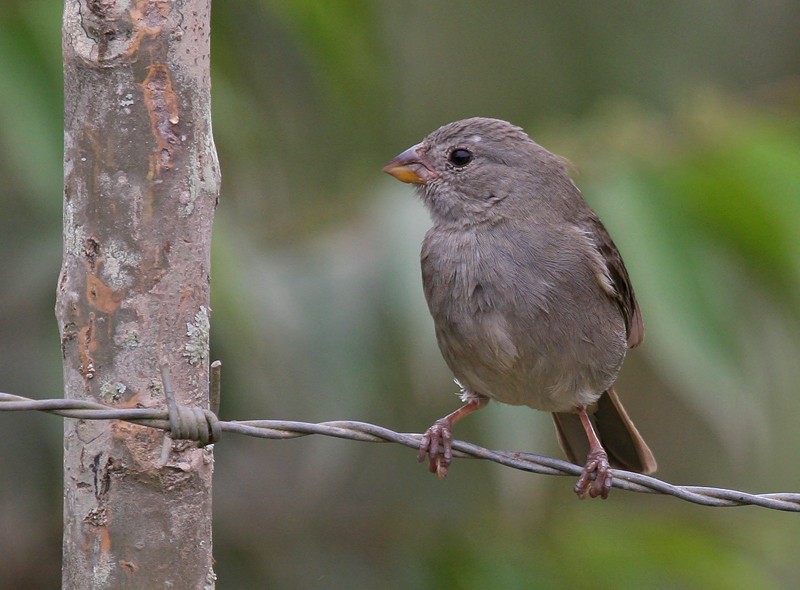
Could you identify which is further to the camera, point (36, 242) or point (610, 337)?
point (36, 242)

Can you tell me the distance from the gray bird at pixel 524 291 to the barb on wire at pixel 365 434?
61 centimetres

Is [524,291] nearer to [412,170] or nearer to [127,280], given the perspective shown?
[412,170]

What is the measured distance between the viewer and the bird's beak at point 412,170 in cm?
470

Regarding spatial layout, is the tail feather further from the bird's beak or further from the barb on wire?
the bird's beak

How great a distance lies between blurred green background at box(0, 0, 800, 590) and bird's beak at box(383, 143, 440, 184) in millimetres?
235

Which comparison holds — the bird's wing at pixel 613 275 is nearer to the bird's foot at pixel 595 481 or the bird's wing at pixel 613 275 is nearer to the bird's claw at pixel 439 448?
the bird's foot at pixel 595 481

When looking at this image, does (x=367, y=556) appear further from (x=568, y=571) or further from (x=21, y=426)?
(x=21, y=426)

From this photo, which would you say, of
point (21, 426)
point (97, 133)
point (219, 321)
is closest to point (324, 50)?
point (219, 321)

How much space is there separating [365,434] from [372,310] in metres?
1.99

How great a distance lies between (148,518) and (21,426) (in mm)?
2805

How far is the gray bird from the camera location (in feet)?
13.8

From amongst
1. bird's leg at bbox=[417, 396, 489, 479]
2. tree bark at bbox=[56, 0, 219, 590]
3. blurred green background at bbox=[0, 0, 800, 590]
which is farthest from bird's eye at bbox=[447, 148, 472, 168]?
tree bark at bbox=[56, 0, 219, 590]

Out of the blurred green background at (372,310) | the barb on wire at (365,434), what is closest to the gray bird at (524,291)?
the blurred green background at (372,310)

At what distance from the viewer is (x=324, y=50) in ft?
17.5
